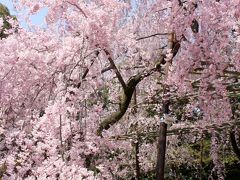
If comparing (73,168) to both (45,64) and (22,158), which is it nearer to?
(22,158)

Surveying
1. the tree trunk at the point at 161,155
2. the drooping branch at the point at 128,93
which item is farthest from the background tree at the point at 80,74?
the tree trunk at the point at 161,155

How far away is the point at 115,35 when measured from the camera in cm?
355

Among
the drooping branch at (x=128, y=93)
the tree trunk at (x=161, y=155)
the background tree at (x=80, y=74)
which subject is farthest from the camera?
the drooping branch at (x=128, y=93)

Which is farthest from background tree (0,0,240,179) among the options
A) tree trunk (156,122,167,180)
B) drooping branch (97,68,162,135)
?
tree trunk (156,122,167,180)

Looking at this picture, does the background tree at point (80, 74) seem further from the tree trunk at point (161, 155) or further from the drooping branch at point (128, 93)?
the tree trunk at point (161, 155)

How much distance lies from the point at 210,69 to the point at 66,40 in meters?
1.23

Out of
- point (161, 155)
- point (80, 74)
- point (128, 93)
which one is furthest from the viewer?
point (128, 93)

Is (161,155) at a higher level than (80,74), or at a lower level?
lower

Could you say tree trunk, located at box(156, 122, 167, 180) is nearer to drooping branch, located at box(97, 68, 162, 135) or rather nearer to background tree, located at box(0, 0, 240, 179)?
background tree, located at box(0, 0, 240, 179)

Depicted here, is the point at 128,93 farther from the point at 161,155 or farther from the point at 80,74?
the point at 80,74

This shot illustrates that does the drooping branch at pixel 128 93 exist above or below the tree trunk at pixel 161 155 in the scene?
above

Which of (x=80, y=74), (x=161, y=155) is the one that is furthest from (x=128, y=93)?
(x=80, y=74)

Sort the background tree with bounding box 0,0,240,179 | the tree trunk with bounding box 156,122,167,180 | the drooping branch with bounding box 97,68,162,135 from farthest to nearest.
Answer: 1. the drooping branch with bounding box 97,68,162,135
2. the tree trunk with bounding box 156,122,167,180
3. the background tree with bounding box 0,0,240,179

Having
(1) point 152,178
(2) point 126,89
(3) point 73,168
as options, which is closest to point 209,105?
(2) point 126,89
